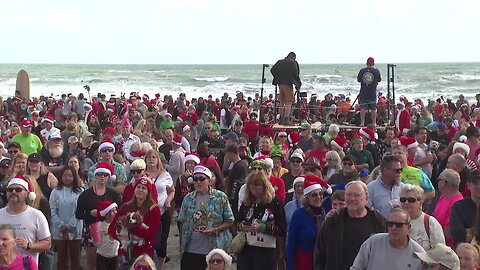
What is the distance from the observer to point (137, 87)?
220ft

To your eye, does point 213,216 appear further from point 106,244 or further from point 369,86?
point 369,86

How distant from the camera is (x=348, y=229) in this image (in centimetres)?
512

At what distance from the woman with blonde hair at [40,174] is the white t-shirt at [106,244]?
0.99 m

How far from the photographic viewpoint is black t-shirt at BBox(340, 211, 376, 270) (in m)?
5.09

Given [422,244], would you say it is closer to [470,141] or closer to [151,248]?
[151,248]

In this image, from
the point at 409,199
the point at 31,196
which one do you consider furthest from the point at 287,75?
the point at 409,199

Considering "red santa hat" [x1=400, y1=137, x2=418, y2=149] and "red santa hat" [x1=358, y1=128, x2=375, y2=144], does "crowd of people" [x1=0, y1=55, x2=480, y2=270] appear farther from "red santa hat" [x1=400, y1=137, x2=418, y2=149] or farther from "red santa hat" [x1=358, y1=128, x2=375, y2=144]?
"red santa hat" [x1=358, y1=128, x2=375, y2=144]

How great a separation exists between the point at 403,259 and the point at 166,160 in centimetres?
603

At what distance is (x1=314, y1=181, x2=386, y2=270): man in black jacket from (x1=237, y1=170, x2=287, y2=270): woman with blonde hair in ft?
3.65

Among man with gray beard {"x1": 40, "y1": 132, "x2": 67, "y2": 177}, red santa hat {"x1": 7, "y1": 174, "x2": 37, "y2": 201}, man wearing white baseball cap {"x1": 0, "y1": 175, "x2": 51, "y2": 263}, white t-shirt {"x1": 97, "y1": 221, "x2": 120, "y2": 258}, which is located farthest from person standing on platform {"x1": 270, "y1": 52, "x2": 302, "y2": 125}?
man wearing white baseball cap {"x1": 0, "y1": 175, "x2": 51, "y2": 263}

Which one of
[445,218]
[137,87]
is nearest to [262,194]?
[445,218]

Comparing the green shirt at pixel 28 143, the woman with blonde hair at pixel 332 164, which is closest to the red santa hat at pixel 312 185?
the woman with blonde hair at pixel 332 164

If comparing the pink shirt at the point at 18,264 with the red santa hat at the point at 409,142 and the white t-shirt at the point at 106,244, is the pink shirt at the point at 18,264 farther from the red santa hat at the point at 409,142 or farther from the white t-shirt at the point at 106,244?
the red santa hat at the point at 409,142

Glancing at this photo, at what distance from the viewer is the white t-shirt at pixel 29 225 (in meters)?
5.73
